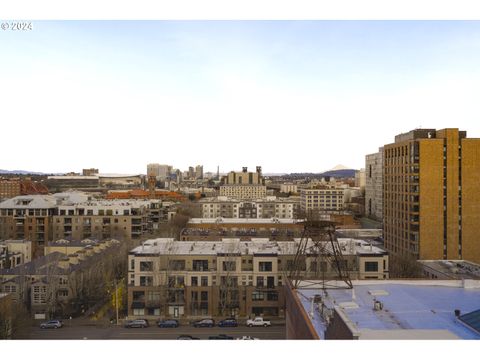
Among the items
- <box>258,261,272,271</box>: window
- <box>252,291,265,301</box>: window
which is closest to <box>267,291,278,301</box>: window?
<box>252,291,265,301</box>: window

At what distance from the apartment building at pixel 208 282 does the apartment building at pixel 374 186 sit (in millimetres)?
25562

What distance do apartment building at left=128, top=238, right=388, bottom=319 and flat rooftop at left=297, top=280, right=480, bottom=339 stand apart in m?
Result: 5.48

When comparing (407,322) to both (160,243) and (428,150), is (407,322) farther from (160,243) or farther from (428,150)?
(428,150)

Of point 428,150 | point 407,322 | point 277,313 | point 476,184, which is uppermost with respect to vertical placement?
point 428,150

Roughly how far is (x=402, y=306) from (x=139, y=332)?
8095mm

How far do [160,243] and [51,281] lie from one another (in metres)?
3.92

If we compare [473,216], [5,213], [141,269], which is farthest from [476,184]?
[5,213]

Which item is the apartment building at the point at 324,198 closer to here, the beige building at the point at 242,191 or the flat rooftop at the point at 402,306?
the beige building at the point at 242,191

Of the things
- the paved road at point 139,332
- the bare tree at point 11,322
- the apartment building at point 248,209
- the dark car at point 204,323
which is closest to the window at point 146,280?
the paved road at point 139,332

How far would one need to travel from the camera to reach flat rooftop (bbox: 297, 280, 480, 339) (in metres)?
6.07

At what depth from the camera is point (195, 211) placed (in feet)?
131

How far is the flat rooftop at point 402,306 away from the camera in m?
6.07

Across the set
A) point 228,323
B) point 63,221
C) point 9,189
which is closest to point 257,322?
point 228,323

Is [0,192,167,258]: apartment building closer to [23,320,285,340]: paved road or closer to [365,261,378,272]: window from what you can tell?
[23,320,285,340]: paved road
